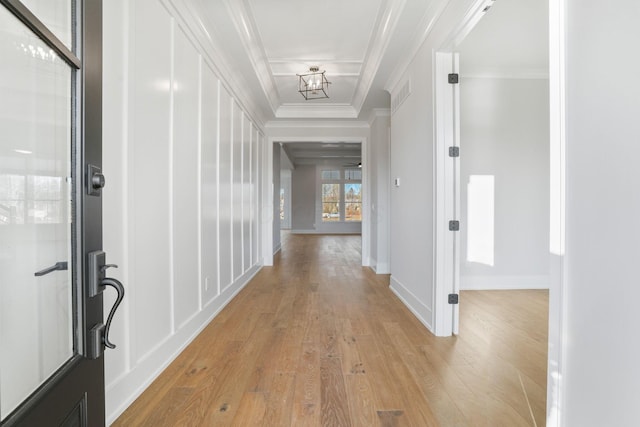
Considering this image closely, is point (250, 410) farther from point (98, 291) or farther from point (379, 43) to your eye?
point (379, 43)

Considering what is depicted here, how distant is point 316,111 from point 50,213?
5.15 meters

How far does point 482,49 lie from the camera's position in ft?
11.5

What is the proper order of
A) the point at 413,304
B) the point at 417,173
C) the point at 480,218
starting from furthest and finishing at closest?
the point at 480,218 < the point at 413,304 < the point at 417,173

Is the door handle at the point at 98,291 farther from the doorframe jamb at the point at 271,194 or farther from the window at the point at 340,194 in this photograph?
the window at the point at 340,194

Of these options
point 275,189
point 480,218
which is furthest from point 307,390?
point 275,189

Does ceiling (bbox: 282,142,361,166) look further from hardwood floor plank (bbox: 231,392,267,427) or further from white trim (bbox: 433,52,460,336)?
hardwood floor plank (bbox: 231,392,267,427)

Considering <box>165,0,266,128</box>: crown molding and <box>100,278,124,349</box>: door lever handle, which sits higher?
<box>165,0,266,128</box>: crown molding

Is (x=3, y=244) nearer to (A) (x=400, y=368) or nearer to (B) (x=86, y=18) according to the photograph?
(B) (x=86, y=18)

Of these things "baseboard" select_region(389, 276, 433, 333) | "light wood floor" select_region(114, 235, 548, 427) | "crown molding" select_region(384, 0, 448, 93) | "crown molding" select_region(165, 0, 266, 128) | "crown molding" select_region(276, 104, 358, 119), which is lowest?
"light wood floor" select_region(114, 235, 548, 427)

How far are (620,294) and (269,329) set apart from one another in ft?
7.82

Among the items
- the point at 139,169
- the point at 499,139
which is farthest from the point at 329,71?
the point at 139,169

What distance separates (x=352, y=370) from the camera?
80.7 inches

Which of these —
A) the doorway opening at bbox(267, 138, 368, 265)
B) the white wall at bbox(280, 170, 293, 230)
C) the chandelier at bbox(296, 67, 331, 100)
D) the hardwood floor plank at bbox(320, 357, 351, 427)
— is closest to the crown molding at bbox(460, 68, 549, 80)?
the chandelier at bbox(296, 67, 331, 100)

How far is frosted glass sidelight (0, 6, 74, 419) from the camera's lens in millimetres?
661
